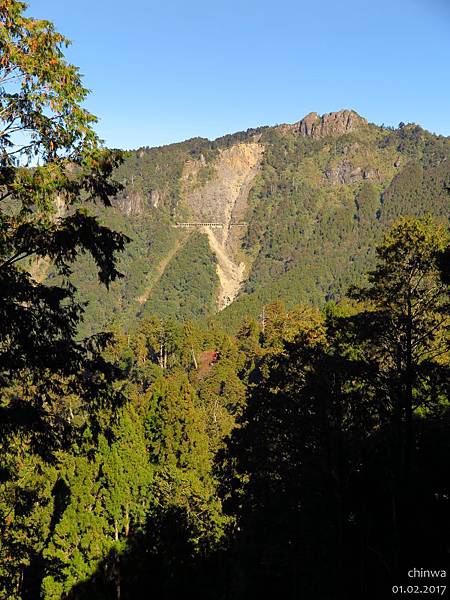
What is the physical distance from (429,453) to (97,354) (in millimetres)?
9705

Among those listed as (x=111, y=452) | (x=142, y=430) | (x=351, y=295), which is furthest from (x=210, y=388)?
(x=351, y=295)

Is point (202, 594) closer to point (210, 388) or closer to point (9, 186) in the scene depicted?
point (9, 186)

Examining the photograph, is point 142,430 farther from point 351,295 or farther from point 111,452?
point 351,295

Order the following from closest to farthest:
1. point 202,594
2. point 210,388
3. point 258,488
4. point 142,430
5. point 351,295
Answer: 1. point 258,488
2. point 351,295
3. point 202,594
4. point 142,430
5. point 210,388

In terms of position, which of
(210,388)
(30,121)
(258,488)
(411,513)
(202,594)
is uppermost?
(210,388)

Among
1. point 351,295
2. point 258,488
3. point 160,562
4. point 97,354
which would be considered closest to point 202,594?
point 160,562

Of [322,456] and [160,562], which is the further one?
[160,562]

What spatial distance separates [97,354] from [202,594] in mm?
15341

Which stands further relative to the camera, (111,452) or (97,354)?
(111,452)

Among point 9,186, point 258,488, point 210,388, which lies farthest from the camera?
point 210,388

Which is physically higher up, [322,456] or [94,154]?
[94,154]

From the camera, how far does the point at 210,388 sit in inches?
2758

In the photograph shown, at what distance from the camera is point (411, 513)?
1191 centimetres

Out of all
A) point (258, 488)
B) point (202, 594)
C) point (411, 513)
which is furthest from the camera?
point (202, 594)
